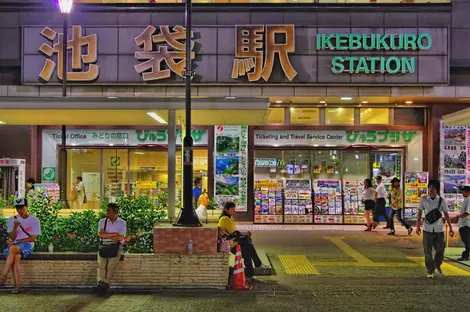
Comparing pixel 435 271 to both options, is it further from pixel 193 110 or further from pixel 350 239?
pixel 193 110

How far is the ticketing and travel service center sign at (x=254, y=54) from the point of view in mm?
16203

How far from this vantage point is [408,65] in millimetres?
16172

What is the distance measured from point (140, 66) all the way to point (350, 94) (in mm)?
7211

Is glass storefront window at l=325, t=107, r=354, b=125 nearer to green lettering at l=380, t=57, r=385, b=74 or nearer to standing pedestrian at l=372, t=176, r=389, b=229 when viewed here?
green lettering at l=380, t=57, r=385, b=74

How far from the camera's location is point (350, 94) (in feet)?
54.3

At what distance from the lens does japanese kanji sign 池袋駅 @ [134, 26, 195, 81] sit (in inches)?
642

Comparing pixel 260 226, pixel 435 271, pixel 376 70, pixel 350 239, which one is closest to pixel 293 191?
pixel 260 226

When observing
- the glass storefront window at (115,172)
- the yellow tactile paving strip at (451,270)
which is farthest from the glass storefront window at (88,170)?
the yellow tactile paving strip at (451,270)

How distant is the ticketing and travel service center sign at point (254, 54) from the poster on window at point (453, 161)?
7.59ft

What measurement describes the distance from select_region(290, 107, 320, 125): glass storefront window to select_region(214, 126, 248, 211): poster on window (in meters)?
1.86

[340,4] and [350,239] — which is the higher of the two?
[340,4]

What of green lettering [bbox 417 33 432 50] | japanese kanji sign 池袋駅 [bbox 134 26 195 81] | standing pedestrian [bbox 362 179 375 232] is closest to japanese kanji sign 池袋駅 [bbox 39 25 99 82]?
japanese kanji sign 池袋駅 [bbox 134 26 195 81]

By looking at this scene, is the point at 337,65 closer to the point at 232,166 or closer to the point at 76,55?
the point at 232,166

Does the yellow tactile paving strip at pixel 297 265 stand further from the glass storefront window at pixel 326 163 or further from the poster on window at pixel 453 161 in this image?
the poster on window at pixel 453 161
